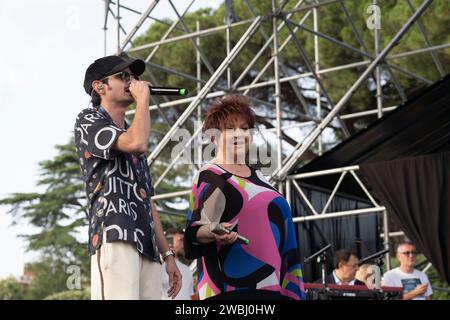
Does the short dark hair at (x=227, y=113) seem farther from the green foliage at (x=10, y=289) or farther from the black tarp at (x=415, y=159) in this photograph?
the green foliage at (x=10, y=289)

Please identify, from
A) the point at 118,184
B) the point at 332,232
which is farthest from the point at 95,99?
the point at 332,232

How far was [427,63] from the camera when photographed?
48.1 feet

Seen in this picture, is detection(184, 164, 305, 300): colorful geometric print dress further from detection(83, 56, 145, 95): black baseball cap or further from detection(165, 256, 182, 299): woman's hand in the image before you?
detection(83, 56, 145, 95): black baseball cap

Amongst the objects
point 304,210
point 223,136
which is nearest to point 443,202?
point 304,210

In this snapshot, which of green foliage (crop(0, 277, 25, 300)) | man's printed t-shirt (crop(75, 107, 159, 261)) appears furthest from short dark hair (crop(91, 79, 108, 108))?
green foliage (crop(0, 277, 25, 300))

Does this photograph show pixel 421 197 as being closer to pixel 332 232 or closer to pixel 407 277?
pixel 407 277

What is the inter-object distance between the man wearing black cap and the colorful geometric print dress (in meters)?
0.17

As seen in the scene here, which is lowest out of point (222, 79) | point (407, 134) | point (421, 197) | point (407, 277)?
point (407, 277)

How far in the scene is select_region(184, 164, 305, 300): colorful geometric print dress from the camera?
3.14m

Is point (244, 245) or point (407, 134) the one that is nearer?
point (244, 245)

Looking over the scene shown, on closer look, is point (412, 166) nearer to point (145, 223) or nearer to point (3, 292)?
point (145, 223)

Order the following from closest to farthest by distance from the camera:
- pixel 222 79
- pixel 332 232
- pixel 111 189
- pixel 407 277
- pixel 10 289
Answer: pixel 111 189 < pixel 407 277 < pixel 332 232 < pixel 222 79 < pixel 10 289

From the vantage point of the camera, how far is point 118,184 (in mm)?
3117

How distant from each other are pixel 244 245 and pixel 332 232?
6.91 meters
